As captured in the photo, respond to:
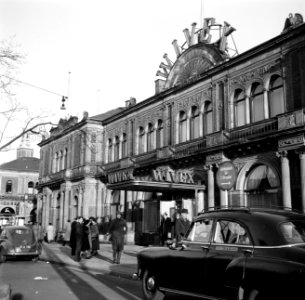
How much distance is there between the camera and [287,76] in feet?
66.8

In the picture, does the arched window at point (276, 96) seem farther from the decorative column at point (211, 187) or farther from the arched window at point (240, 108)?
the decorative column at point (211, 187)

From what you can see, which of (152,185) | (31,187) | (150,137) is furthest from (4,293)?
(31,187)

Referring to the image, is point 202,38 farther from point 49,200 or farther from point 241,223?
point 49,200

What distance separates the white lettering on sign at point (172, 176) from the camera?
21000 millimetres

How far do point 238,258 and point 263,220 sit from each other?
0.69 metres

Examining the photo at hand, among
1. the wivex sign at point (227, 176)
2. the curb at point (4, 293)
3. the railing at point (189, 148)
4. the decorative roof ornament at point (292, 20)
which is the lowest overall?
the curb at point (4, 293)

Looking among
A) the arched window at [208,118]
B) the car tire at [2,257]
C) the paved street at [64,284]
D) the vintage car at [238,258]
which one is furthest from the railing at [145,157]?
Result: the vintage car at [238,258]

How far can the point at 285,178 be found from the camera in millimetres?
19172

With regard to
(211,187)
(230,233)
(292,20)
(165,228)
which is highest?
(292,20)

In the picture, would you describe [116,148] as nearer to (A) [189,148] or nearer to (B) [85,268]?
(A) [189,148]

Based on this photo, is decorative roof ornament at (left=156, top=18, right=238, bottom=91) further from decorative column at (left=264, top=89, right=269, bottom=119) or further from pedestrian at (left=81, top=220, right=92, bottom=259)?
pedestrian at (left=81, top=220, right=92, bottom=259)

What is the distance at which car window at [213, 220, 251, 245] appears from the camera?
668cm

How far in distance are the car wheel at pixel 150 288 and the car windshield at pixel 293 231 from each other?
10.9 ft

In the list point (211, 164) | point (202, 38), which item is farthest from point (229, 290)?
point (202, 38)
